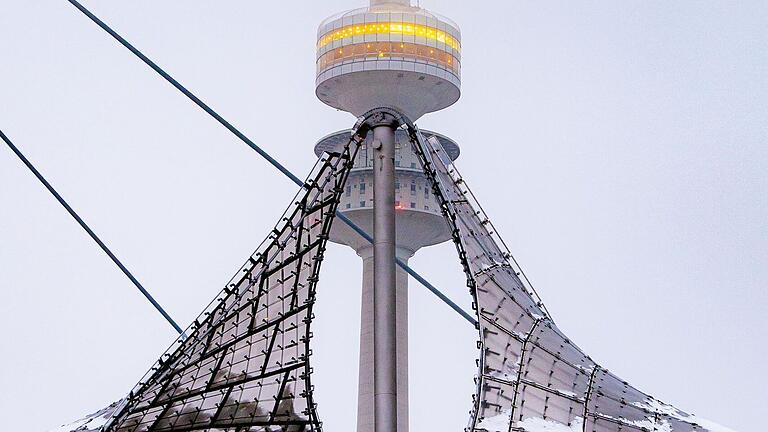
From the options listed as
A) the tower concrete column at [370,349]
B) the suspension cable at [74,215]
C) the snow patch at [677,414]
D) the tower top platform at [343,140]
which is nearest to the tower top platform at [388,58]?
the tower top platform at [343,140]

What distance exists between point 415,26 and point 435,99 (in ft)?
22.7

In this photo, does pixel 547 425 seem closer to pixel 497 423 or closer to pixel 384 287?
pixel 497 423

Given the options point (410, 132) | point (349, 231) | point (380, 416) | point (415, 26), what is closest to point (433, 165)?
point (410, 132)

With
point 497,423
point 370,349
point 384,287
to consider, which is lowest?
point 497,423

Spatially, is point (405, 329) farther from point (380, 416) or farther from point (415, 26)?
point (380, 416)

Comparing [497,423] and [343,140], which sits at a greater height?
[343,140]

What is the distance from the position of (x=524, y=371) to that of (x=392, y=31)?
69.2 metres

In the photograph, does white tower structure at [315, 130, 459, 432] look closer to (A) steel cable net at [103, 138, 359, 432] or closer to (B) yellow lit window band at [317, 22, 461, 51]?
(B) yellow lit window band at [317, 22, 461, 51]

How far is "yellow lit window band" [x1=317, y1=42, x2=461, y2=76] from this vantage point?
11881 centimetres

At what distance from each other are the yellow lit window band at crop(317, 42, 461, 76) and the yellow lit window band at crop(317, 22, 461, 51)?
88cm

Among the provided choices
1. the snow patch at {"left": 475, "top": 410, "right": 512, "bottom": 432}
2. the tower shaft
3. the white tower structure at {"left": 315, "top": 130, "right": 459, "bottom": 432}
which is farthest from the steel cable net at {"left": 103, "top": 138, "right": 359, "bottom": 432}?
the white tower structure at {"left": 315, "top": 130, "right": 459, "bottom": 432}

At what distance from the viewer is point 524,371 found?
53219 millimetres

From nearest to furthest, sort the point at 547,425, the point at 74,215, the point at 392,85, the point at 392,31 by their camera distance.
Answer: the point at 547,425 → the point at 74,215 → the point at 392,31 → the point at 392,85

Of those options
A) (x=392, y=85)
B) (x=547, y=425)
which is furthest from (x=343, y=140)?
(x=547, y=425)
